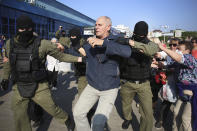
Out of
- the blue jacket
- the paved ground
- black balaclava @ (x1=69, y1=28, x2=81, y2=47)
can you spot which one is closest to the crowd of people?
the blue jacket

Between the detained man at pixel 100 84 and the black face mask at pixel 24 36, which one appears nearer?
the detained man at pixel 100 84

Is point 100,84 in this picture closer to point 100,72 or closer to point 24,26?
point 100,72

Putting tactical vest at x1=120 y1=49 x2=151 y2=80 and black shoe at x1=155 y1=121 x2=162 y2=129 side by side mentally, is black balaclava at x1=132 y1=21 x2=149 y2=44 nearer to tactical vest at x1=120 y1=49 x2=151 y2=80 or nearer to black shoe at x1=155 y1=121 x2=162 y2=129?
tactical vest at x1=120 y1=49 x2=151 y2=80

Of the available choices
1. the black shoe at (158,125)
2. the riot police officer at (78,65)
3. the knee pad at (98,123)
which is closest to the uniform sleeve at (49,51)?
the riot police officer at (78,65)

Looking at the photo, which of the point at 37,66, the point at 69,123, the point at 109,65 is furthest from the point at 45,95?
the point at 109,65

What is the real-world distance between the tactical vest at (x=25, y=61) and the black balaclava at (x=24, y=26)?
0.32 feet

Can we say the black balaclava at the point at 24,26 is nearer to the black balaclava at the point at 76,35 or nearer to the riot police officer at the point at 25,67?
the riot police officer at the point at 25,67

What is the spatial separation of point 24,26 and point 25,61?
520 millimetres

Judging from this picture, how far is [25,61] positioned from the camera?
248cm

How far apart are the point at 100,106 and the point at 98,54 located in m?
0.75

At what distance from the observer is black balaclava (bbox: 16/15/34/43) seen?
8.04ft

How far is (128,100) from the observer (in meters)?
3.28

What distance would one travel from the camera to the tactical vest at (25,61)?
2.49 m

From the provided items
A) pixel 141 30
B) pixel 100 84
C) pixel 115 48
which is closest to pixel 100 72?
pixel 100 84
